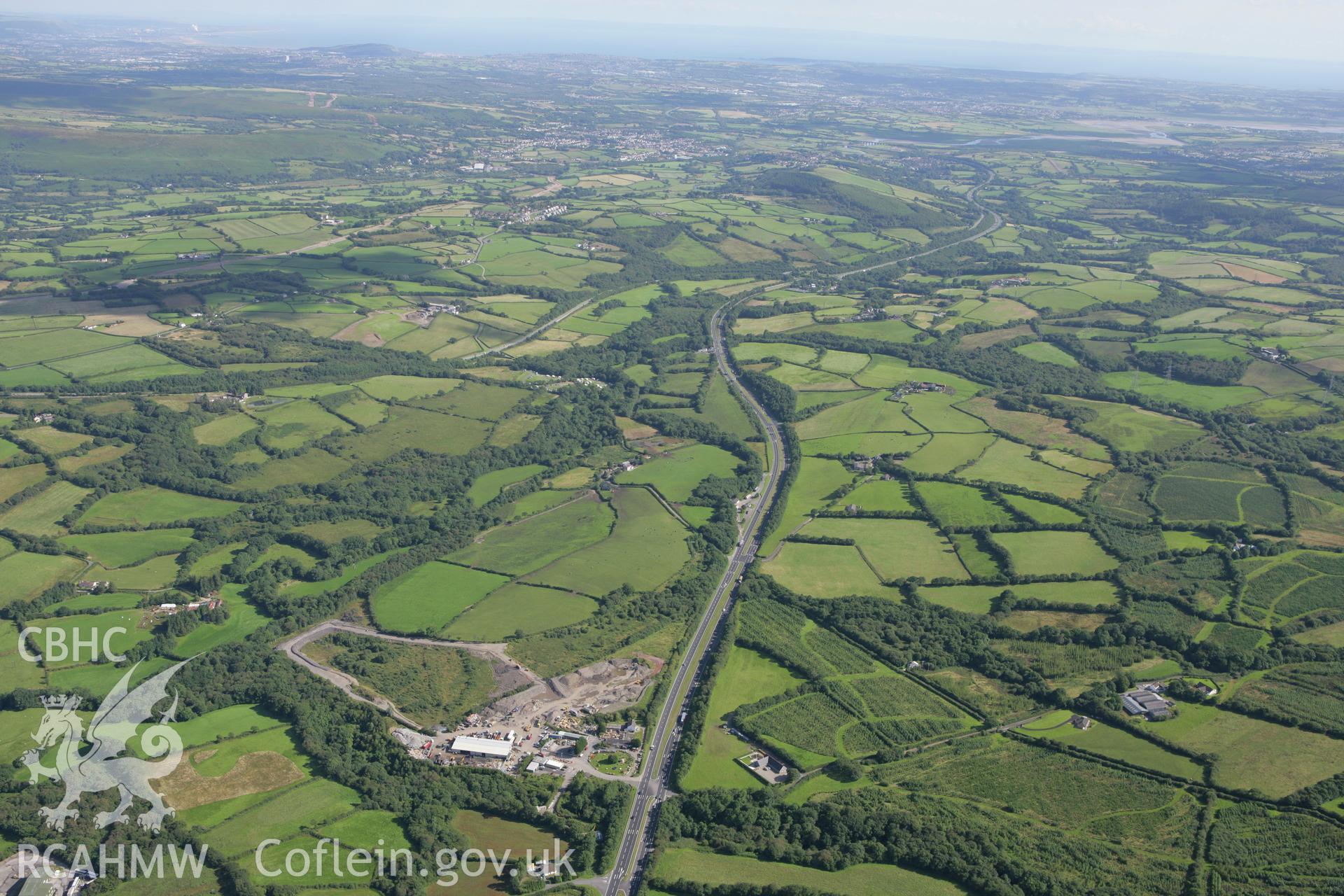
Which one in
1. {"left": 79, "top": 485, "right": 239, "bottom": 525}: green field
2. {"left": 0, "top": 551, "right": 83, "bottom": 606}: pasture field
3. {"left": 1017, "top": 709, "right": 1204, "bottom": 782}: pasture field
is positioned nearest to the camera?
{"left": 1017, "top": 709, "right": 1204, "bottom": 782}: pasture field

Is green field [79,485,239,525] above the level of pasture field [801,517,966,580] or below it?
below

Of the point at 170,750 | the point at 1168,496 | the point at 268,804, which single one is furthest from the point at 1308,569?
the point at 170,750

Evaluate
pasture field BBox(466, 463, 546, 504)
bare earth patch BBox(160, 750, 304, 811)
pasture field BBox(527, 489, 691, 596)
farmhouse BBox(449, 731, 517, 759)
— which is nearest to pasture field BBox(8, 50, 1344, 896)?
bare earth patch BBox(160, 750, 304, 811)

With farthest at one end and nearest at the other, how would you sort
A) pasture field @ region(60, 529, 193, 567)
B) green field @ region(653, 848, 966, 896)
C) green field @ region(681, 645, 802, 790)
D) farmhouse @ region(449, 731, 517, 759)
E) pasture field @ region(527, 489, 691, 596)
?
pasture field @ region(60, 529, 193, 567)
pasture field @ region(527, 489, 691, 596)
farmhouse @ region(449, 731, 517, 759)
green field @ region(681, 645, 802, 790)
green field @ region(653, 848, 966, 896)

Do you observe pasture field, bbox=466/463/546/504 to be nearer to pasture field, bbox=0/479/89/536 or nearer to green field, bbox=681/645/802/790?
green field, bbox=681/645/802/790

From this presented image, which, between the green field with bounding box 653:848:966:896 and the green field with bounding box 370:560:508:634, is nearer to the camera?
the green field with bounding box 653:848:966:896
